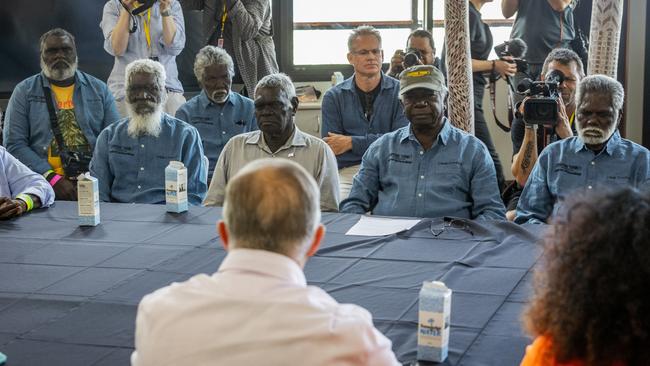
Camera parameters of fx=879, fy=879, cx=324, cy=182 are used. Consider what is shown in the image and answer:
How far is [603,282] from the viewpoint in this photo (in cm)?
123

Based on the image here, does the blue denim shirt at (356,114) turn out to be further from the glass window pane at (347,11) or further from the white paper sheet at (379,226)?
the glass window pane at (347,11)

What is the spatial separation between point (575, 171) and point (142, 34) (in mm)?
3074

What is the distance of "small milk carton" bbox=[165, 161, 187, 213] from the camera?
3207 millimetres

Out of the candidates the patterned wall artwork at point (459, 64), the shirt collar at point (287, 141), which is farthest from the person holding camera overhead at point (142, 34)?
the shirt collar at point (287, 141)

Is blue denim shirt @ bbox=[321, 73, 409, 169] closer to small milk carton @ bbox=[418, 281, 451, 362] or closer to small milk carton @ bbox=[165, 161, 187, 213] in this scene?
small milk carton @ bbox=[165, 161, 187, 213]

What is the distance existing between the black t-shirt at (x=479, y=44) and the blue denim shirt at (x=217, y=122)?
1.74m

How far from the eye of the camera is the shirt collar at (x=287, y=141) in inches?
148

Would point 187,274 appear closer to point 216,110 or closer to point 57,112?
point 216,110

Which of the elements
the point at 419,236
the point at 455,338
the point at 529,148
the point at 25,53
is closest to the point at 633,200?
the point at 455,338

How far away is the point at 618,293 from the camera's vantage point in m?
1.22

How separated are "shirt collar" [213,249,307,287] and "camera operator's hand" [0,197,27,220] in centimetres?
203

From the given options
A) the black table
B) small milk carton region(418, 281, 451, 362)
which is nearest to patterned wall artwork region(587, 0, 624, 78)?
the black table

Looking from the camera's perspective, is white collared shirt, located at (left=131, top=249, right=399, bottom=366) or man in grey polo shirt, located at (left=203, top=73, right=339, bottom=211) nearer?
white collared shirt, located at (left=131, top=249, right=399, bottom=366)

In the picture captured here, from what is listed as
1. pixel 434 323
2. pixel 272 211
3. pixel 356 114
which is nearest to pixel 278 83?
pixel 356 114
